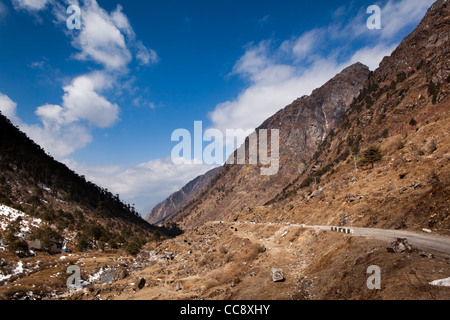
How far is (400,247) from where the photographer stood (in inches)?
535

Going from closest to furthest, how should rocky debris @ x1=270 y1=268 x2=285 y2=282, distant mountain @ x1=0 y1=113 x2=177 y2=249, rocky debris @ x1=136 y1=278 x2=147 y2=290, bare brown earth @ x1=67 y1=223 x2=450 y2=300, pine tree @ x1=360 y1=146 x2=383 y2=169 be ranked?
bare brown earth @ x1=67 y1=223 x2=450 y2=300 → rocky debris @ x1=270 y1=268 x2=285 y2=282 → rocky debris @ x1=136 y1=278 x2=147 y2=290 → pine tree @ x1=360 y1=146 x2=383 y2=169 → distant mountain @ x1=0 y1=113 x2=177 y2=249

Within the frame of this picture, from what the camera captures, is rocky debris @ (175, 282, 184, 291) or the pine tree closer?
rocky debris @ (175, 282, 184, 291)

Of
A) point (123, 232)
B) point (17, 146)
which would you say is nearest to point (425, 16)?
point (123, 232)

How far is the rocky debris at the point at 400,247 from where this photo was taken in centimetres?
1346

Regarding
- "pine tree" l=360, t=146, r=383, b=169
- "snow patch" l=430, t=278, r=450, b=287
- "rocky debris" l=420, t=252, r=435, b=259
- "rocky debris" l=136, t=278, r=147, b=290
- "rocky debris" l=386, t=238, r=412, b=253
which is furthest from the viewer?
"pine tree" l=360, t=146, r=383, b=169

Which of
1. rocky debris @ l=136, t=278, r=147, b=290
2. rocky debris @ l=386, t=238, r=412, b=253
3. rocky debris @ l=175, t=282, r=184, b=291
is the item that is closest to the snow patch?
rocky debris @ l=386, t=238, r=412, b=253

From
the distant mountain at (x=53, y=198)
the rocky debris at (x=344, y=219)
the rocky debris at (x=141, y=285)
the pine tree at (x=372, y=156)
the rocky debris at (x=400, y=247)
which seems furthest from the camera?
the distant mountain at (x=53, y=198)

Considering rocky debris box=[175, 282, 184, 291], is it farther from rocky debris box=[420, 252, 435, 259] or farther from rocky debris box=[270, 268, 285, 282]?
rocky debris box=[420, 252, 435, 259]

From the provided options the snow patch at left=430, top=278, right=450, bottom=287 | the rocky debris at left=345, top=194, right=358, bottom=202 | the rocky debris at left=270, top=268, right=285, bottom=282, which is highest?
the rocky debris at left=345, top=194, right=358, bottom=202

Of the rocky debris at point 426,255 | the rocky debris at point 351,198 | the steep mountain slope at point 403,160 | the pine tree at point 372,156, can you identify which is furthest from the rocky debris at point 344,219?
the pine tree at point 372,156

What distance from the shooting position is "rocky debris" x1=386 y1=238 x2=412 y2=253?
1346 centimetres

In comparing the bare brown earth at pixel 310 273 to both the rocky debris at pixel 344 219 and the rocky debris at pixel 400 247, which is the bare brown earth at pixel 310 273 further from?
the rocky debris at pixel 344 219
